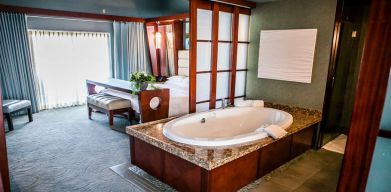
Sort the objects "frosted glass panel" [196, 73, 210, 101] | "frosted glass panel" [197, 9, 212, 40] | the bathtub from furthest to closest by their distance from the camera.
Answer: "frosted glass panel" [196, 73, 210, 101] < "frosted glass panel" [197, 9, 212, 40] < the bathtub

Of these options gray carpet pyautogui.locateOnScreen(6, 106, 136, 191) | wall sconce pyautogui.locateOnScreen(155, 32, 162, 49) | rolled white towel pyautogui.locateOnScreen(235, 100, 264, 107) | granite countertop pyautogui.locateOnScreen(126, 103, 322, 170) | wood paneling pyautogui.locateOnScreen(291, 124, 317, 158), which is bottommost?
gray carpet pyautogui.locateOnScreen(6, 106, 136, 191)

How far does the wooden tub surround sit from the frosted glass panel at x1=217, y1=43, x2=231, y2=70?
1308mm

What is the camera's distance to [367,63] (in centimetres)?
75

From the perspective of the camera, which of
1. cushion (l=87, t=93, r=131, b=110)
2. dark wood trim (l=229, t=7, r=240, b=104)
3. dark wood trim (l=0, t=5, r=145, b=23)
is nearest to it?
dark wood trim (l=229, t=7, r=240, b=104)

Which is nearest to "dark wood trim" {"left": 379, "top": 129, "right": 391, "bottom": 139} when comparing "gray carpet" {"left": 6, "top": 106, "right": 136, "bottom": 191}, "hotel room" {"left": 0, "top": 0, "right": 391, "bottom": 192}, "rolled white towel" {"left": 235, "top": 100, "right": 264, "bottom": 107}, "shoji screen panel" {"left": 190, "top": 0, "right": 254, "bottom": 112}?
"hotel room" {"left": 0, "top": 0, "right": 391, "bottom": 192}

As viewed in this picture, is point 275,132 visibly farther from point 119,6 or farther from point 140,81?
point 119,6

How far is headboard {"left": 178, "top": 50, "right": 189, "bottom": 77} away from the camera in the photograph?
16.2 feet

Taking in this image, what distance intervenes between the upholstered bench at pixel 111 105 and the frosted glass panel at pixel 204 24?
6.13ft

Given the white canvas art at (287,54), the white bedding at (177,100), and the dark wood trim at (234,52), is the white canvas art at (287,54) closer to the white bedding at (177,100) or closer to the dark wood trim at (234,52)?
the dark wood trim at (234,52)

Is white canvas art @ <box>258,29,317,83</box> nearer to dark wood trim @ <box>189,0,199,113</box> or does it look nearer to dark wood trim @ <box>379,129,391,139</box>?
dark wood trim @ <box>189,0,199,113</box>

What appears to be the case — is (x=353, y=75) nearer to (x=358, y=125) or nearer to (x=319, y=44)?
(x=319, y=44)

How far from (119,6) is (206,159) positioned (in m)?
4.35

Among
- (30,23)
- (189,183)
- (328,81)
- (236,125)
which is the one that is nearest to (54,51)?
(30,23)

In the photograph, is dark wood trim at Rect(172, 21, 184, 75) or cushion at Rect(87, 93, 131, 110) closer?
cushion at Rect(87, 93, 131, 110)
